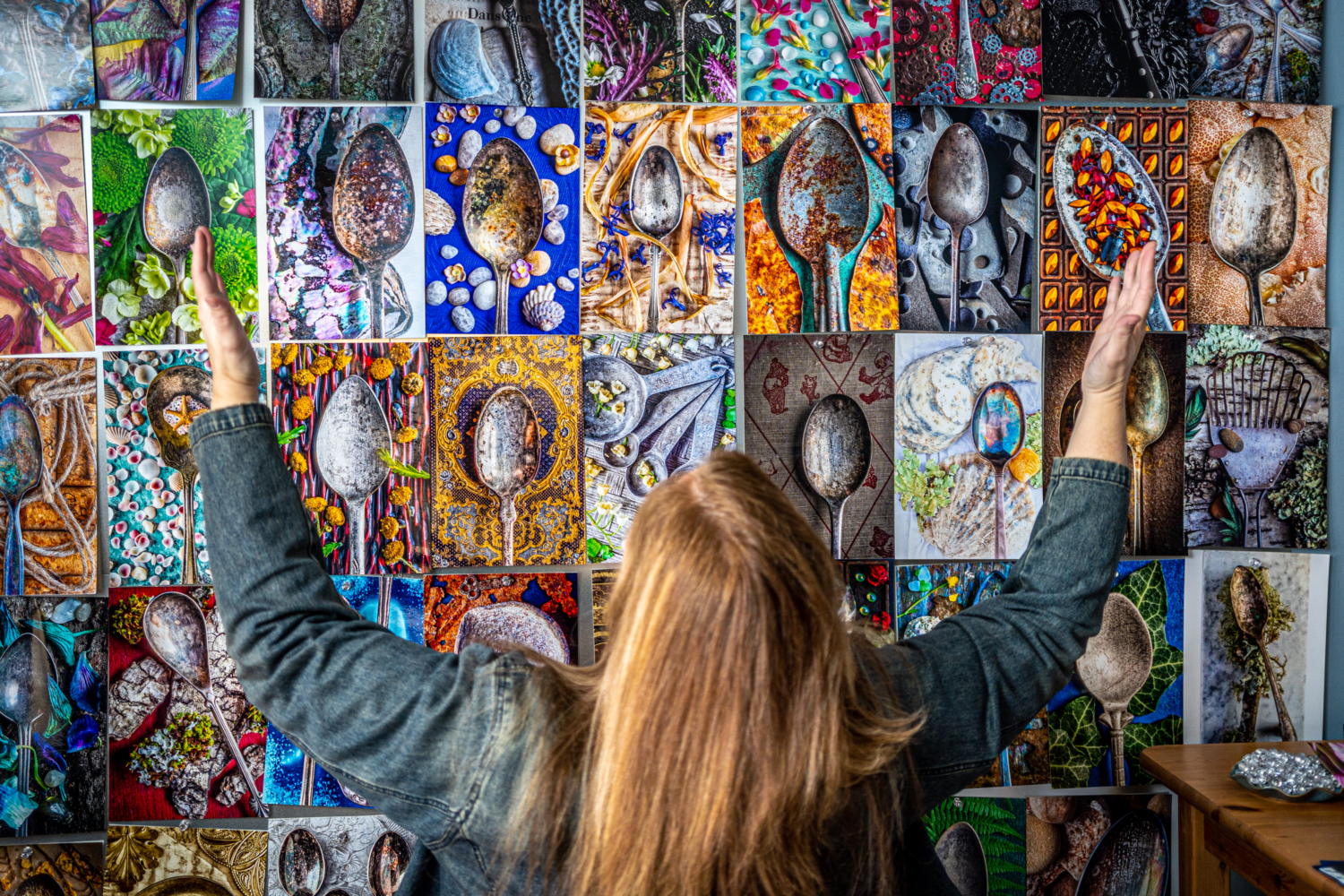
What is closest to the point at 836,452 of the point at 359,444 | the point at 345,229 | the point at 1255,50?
the point at 359,444

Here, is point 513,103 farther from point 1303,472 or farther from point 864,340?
point 1303,472

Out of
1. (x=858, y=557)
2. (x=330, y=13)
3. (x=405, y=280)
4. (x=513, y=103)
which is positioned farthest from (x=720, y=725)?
(x=330, y=13)

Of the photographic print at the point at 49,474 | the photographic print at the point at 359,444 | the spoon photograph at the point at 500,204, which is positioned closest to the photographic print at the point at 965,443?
the spoon photograph at the point at 500,204

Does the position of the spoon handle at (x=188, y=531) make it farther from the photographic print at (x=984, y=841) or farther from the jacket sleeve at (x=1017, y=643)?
the photographic print at (x=984, y=841)

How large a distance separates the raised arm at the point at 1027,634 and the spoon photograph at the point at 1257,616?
32.5 inches

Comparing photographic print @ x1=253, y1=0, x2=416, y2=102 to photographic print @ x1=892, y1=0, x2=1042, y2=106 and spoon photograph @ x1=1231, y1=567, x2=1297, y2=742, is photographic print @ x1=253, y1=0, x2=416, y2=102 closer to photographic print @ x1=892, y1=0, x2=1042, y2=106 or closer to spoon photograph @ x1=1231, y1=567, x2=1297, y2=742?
photographic print @ x1=892, y1=0, x2=1042, y2=106

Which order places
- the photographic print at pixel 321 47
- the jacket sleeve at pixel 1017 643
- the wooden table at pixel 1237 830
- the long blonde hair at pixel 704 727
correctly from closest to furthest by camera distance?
the long blonde hair at pixel 704 727 → the jacket sleeve at pixel 1017 643 → the wooden table at pixel 1237 830 → the photographic print at pixel 321 47

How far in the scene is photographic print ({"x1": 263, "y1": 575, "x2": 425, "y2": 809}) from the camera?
1377 millimetres

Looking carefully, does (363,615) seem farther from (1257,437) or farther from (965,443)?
(1257,437)

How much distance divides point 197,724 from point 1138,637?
1.60 metres

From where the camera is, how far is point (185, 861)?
1393 mm

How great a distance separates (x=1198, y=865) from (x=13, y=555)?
1933mm

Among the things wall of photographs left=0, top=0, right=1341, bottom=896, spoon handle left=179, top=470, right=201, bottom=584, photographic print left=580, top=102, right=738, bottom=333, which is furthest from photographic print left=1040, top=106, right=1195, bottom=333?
spoon handle left=179, top=470, right=201, bottom=584

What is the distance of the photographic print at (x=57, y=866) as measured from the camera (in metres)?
1.39
